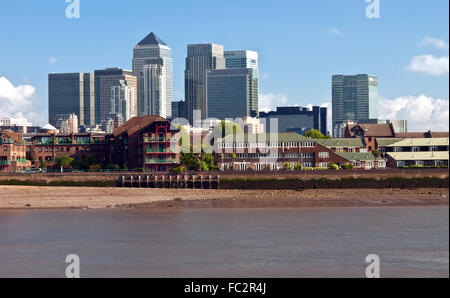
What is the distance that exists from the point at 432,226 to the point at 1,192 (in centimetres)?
5844

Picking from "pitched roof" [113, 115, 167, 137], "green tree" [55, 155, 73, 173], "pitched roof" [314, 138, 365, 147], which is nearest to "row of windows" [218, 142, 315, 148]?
"pitched roof" [314, 138, 365, 147]

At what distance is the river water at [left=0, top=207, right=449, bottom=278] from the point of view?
47.2 meters

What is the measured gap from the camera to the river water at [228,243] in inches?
1859

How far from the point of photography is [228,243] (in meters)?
57.6

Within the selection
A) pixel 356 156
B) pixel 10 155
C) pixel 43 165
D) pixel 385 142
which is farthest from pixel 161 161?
pixel 385 142

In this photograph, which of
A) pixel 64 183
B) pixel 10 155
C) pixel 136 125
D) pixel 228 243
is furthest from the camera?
pixel 136 125

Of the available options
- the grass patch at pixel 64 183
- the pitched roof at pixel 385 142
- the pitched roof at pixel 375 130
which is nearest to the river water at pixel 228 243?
the grass patch at pixel 64 183

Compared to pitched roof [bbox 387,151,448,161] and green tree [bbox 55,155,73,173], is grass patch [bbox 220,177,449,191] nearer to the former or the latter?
pitched roof [bbox 387,151,448,161]

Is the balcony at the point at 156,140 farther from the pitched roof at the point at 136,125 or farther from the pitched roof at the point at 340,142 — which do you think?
the pitched roof at the point at 340,142

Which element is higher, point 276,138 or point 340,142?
point 276,138

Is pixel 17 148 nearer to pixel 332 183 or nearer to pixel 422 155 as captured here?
pixel 332 183

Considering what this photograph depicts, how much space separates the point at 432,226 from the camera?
65375mm

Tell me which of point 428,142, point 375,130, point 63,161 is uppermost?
point 375,130
